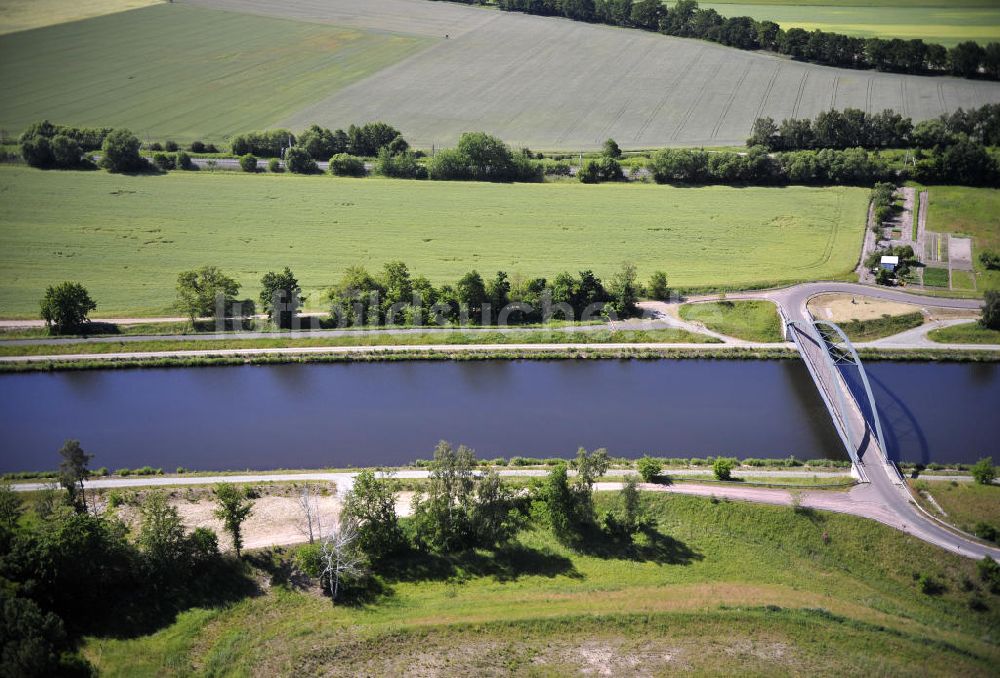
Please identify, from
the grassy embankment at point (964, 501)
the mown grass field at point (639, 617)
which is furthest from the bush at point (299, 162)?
the grassy embankment at point (964, 501)

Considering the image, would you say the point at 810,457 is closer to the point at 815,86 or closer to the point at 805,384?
the point at 805,384

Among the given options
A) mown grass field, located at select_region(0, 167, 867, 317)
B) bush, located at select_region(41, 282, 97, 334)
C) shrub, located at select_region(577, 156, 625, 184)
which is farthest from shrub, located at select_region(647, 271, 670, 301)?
bush, located at select_region(41, 282, 97, 334)

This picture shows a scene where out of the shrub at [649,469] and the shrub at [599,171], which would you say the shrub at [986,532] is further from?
the shrub at [599,171]

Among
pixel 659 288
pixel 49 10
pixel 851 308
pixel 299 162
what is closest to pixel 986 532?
pixel 851 308

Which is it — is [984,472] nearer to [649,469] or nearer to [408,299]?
[649,469]

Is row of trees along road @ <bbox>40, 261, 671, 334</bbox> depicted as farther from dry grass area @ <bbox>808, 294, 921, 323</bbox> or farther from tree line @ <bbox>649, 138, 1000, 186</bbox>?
tree line @ <bbox>649, 138, 1000, 186</bbox>

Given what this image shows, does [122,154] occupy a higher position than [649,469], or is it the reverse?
[122,154]
